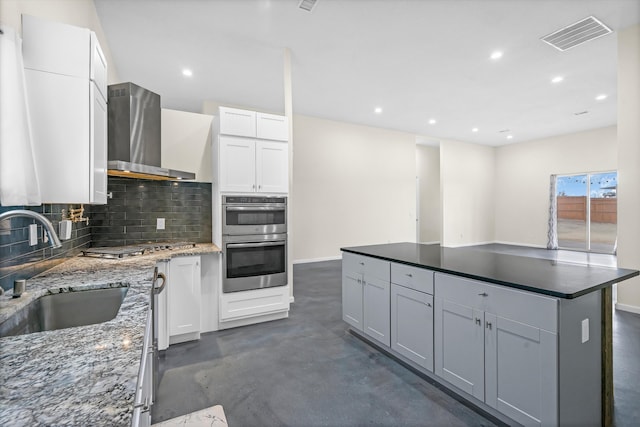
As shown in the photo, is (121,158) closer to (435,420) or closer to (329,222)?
(435,420)

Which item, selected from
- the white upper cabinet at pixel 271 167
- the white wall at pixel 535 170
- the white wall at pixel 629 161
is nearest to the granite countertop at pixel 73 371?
the white upper cabinet at pixel 271 167

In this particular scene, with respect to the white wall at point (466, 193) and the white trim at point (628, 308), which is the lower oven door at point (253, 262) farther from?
the white wall at point (466, 193)

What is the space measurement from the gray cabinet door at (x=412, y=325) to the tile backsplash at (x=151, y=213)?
2377mm

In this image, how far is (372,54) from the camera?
13.7 feet

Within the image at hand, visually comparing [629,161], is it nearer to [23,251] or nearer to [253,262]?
[253,262]

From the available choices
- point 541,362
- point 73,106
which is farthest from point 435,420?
point 73,106

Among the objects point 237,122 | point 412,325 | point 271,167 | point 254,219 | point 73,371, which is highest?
point 237,122

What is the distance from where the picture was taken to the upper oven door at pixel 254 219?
3.18 meters

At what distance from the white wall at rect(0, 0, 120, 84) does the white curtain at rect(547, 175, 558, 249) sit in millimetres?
11125

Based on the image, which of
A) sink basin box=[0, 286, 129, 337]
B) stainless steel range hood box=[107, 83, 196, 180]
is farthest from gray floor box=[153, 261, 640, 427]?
stainless steel range hood box=[107, 83, 196, 180]

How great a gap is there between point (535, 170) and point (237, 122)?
9896mm

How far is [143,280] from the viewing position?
1.72 meters

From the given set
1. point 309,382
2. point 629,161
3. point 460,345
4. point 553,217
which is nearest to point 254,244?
point 309,382

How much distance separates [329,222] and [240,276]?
14.1ft
